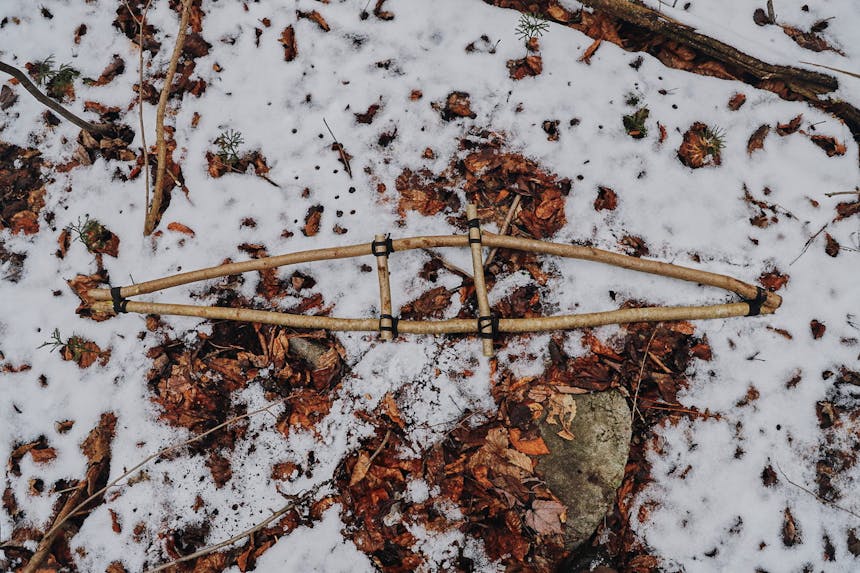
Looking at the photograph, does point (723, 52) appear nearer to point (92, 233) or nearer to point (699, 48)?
point (699, 48)

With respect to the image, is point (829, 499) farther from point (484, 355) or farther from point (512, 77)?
point (512, 77)

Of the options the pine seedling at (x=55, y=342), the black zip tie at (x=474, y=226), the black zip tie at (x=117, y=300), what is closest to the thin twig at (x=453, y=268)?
the black zip tie at (x=474, y=226)

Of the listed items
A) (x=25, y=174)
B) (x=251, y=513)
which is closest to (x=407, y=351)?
(x=251, y=513)

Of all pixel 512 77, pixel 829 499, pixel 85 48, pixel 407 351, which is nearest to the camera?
pixel 829 499

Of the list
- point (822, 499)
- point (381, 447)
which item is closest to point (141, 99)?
point (381, 447)

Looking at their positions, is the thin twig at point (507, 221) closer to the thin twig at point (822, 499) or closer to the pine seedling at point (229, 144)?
the pine seedling at point (229, 144)

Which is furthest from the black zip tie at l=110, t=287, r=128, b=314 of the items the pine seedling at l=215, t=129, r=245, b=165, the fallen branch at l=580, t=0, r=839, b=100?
the fallen branch at l=580, t=0, r=839, b=100
